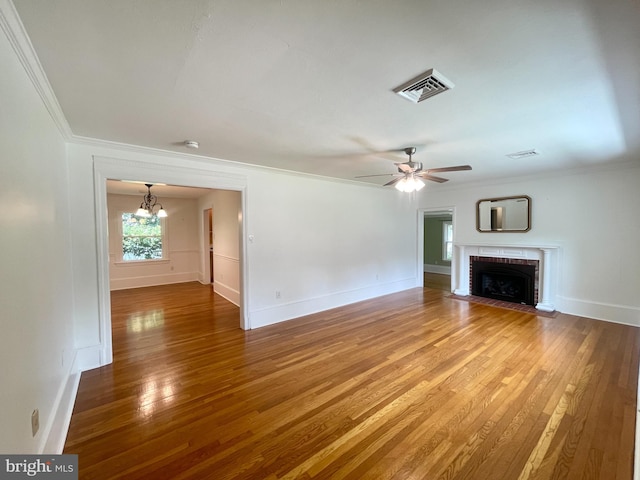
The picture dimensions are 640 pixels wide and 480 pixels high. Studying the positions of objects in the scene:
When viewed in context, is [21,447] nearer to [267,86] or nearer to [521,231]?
[267,86]

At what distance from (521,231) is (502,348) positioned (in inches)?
113

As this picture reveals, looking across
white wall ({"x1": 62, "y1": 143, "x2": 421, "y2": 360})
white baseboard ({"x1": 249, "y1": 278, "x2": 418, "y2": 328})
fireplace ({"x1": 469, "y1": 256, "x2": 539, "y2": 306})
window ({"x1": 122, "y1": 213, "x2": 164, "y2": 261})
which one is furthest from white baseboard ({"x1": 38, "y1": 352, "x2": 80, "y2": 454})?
fireplace ({"x1": 469, "y1": 256, "x2": 539, "y2": 306})

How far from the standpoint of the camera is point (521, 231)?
518 centimetres

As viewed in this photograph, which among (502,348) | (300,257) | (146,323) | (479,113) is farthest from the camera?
(300,257)

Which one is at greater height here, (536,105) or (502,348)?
(536,105)

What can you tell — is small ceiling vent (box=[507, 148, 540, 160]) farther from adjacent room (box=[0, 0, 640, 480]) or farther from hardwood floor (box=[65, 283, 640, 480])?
hardwood floor (box=[65, 283, 640, 480])

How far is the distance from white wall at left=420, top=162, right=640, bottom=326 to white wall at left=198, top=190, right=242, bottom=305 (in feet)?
17.7

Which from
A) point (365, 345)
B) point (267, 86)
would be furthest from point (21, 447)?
point (365, 345)

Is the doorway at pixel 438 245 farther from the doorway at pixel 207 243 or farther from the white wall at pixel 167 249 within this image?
the white wall at pixel 167 249

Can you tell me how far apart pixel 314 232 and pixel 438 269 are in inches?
232

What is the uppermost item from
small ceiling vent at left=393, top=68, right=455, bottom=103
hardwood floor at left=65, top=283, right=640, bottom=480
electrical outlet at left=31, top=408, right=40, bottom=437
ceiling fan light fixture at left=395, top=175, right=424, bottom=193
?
small ceiling vent at left=393, top=68, right=455, bottom=103

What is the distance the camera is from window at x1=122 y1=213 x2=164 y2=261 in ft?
23.2

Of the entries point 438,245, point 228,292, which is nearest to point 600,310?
point 438,245

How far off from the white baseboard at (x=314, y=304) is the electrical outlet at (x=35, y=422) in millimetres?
2655
